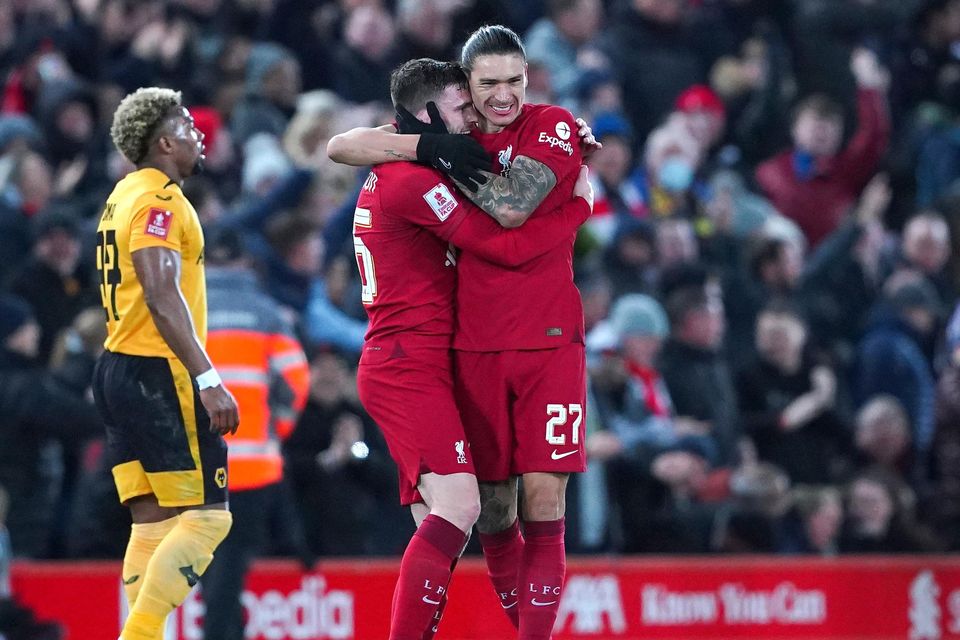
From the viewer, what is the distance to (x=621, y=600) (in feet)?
33.8

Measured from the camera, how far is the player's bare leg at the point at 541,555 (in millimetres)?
6254

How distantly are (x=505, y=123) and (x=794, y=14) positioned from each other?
9063 millimetres

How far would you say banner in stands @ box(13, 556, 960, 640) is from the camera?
9172 mm

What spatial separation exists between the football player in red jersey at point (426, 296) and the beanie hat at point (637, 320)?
4138 millimetres

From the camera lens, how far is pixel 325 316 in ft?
33.3

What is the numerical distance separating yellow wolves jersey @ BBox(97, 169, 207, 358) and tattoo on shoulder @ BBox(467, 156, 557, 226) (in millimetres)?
1330

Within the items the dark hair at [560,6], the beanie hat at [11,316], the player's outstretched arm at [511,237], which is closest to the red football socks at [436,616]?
the player's outstretched arm at [511,237]

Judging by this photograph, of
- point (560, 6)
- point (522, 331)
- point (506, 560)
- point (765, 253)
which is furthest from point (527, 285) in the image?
point (560, 6)

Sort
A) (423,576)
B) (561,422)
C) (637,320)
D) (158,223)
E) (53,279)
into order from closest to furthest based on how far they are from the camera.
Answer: (423,576) → (561,422) → (158,223) → (53,279) → (637,320)

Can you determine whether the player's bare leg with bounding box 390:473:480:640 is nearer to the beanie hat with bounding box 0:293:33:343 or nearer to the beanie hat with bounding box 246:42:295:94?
the beanie hat with bounding box 0:293:33:343

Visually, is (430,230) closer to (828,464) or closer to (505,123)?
(505,123)

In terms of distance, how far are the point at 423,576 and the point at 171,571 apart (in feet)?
3.74

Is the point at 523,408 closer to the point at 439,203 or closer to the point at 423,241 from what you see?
the point at 423,241

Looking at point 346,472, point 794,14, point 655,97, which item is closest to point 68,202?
point 346,472
